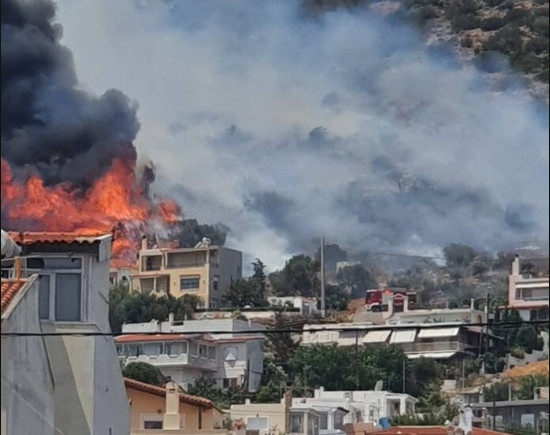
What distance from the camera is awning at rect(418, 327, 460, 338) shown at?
1402cm

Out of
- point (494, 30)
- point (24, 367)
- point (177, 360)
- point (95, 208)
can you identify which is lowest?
point (24, 367)

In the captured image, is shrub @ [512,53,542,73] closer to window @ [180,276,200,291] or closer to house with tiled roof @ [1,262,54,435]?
window @ [180,276,200,291]

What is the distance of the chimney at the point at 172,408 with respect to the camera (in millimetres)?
14391

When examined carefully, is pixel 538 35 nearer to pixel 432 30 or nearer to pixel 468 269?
pixel 432 30

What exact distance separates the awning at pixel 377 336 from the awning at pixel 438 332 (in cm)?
33

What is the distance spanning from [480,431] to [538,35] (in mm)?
3258

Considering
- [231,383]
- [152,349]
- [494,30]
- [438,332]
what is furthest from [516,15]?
[152,349]

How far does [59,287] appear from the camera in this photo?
1399cm

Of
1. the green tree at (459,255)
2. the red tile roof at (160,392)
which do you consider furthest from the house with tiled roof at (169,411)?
the green tree at (459,255)

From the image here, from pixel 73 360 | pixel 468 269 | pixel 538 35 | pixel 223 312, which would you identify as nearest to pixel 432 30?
pixel 538 35

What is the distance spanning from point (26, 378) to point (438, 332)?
344cm

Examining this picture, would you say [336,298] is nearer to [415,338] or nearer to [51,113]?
[415,338]

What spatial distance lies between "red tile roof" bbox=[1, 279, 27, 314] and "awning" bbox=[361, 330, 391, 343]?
10.0 feet

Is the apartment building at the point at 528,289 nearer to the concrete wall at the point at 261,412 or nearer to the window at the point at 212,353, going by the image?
the concrete wall at the point at 261,412
